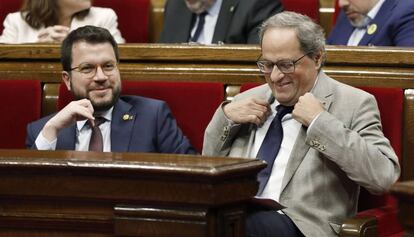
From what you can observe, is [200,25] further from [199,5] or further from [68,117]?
[68,117]

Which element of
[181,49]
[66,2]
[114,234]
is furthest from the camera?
[66,2]

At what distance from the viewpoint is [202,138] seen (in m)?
1.52

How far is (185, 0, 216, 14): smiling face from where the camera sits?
6.70 ft

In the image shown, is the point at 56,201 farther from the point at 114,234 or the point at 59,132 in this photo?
the point at 59,132

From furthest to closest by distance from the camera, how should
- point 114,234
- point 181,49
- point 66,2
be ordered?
point 66,2 < point 181,49 < point 114,234

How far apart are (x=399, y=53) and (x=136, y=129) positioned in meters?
0.43

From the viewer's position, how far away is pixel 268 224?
121 cm

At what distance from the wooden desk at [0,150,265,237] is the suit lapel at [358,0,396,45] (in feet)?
3.17

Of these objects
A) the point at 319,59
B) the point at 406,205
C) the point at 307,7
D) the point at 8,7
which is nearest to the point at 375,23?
the point at 307,7

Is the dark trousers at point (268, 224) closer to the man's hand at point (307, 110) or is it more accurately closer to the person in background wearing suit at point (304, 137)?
the person in background wearing suit at point (304, 137)

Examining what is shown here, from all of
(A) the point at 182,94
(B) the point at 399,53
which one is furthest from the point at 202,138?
(B) the point at 399,53

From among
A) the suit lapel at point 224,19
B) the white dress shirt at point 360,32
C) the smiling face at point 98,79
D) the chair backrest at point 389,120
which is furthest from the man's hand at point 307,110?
the suit lapel at point 224,19

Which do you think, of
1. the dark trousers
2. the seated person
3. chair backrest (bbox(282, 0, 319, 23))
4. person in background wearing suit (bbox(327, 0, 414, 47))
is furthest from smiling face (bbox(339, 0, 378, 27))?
the dark trousers

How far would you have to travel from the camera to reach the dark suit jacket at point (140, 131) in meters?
1.49
